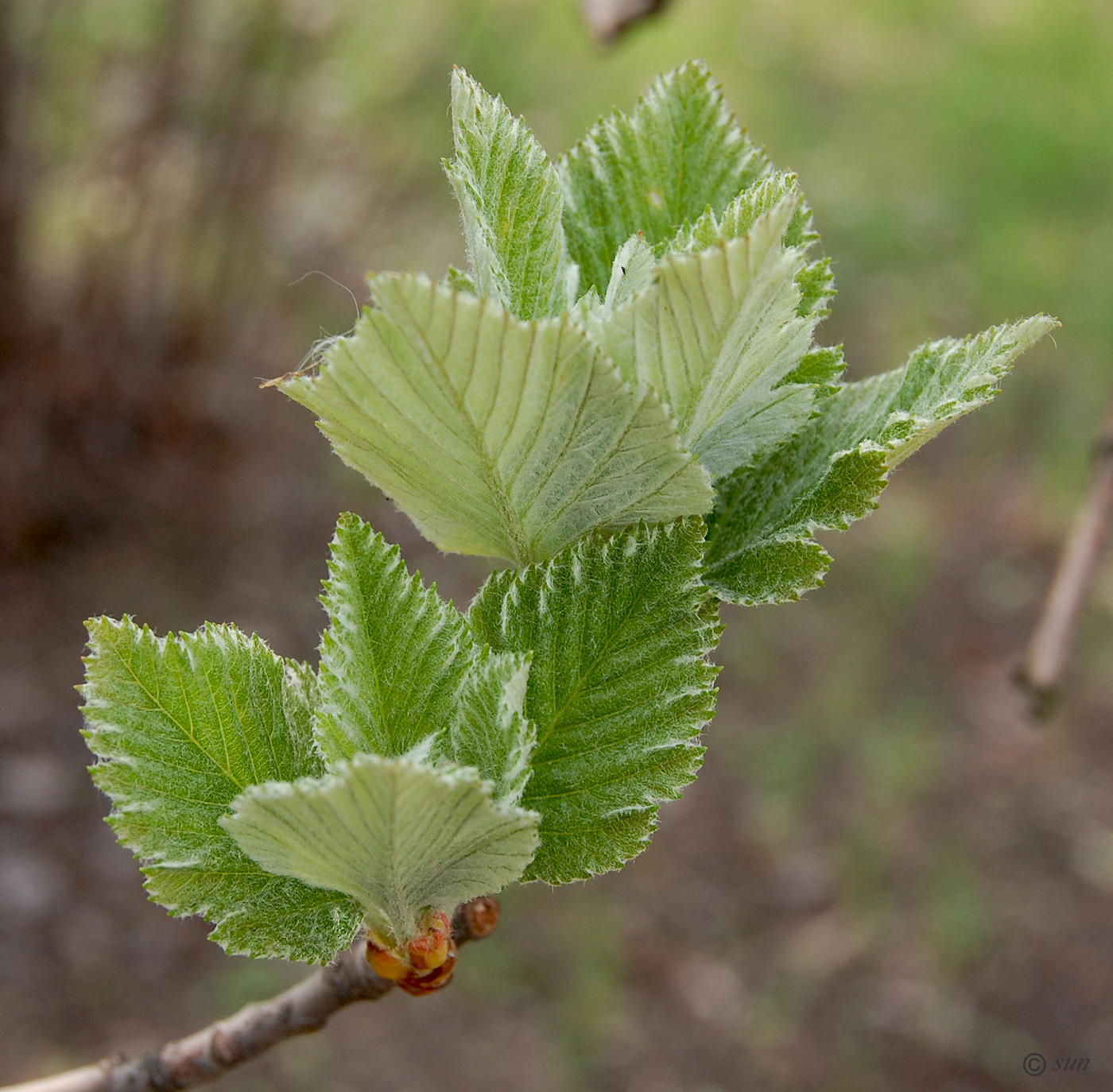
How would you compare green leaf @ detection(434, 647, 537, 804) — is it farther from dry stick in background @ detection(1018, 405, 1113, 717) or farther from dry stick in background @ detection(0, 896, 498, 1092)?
dry stick in background @ detection(1018, 405, 1113, 717)

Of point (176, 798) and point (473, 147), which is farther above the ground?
point (473, 147)

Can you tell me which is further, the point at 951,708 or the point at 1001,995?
the point at 951,708

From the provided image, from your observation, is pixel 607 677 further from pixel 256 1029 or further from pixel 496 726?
pixel 256 1029

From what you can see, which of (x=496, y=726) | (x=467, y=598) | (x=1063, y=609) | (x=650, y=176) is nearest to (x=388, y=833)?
(x=496, y=726)

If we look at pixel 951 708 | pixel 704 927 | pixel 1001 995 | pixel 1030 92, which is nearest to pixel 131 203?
pixel 704 927

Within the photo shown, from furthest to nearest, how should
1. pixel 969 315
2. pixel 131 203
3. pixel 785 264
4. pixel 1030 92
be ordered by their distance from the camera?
1. pixel 1030 92
2. pixel 969 315
3. pixel 131 203
4. pixel 785 264

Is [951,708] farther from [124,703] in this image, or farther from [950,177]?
[124,703]

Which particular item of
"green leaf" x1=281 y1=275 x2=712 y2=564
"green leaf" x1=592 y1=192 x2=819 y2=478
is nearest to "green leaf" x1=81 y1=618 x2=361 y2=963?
"green leaf" x1=281 y1=275 x2=712 y2=564
